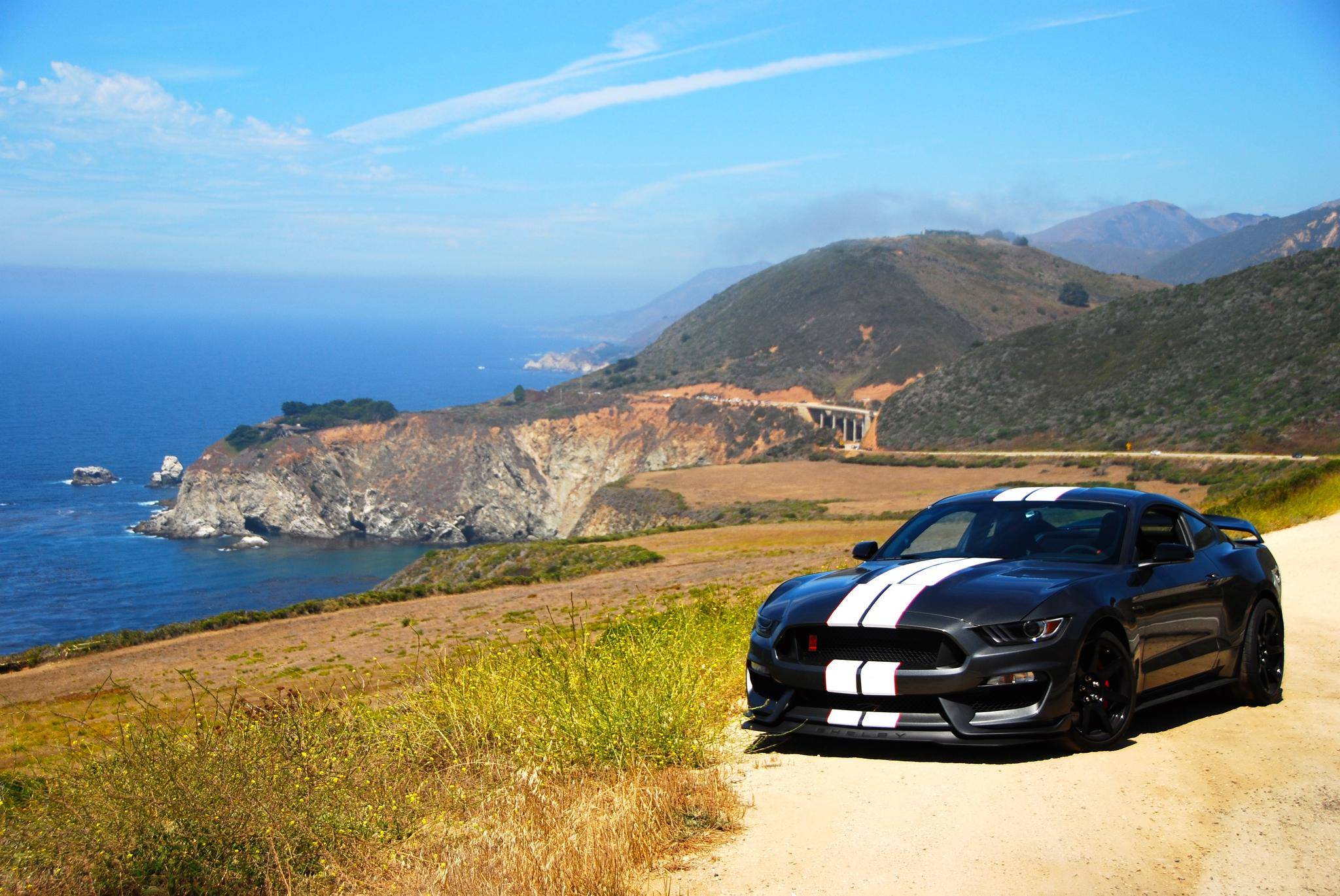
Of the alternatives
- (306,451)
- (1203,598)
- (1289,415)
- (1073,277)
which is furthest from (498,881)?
(1073,277)

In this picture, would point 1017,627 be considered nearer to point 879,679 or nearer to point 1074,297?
point 879,679

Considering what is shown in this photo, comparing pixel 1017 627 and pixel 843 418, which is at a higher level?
pixel 1017 627

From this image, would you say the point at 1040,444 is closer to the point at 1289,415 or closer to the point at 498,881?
the point at 1289,415

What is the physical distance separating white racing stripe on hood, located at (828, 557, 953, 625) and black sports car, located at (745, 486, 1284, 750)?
0.04 feet

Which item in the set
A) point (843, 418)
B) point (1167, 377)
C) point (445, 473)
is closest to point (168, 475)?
point (445, 473)

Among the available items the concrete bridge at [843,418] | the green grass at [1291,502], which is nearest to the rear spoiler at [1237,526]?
the green grass at [1291,502]

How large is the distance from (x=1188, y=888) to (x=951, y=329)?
124 meters

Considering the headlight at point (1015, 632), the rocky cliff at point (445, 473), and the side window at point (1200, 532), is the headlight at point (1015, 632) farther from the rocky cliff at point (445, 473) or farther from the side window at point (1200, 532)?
the rocky cliff at point (445, 473)

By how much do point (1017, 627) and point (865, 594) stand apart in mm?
Result: 875

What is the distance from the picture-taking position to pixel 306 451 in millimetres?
112812

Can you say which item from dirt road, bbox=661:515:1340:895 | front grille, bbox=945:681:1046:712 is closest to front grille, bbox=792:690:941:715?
front grille, bbox=945:681:1046:712

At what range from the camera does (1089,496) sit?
7.57m

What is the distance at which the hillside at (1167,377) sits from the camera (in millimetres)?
63250

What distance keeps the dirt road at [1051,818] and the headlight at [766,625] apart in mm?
701
